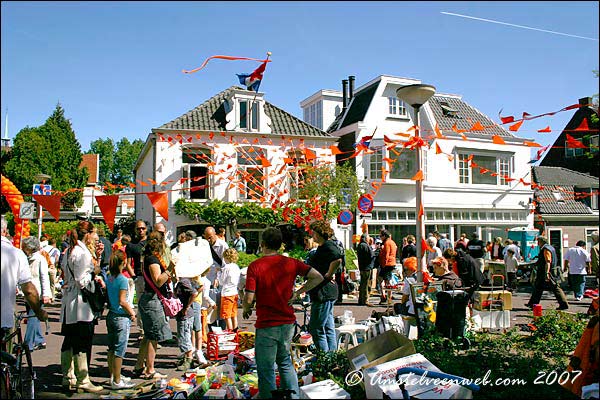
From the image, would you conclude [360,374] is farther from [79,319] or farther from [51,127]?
[51,127]

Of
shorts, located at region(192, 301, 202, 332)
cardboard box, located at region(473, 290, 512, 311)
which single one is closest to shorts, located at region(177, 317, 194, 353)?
shorts, located at region(192, 301, 202, 332)

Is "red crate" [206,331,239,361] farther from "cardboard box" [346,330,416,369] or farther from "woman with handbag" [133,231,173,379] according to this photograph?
"cardboard box" [346,330,416,369]

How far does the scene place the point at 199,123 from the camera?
19.8 m

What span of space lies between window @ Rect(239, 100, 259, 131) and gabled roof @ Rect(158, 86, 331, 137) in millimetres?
753

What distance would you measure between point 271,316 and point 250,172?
52.9 feet

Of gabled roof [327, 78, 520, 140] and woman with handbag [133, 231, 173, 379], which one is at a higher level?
gabled roof [327, 78, 520, 140]

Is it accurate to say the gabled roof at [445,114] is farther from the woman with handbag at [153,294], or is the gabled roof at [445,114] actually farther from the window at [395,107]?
the woman with handbag at [153,294]

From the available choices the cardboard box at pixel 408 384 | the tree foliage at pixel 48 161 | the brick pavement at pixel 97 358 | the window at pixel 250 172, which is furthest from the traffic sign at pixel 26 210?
the tree foliage at pixel 48 161

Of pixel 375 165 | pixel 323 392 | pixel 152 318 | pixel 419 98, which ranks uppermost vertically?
pixel 375 165

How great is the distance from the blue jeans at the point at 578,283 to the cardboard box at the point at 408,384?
10236mm

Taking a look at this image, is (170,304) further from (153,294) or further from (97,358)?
(97,358)

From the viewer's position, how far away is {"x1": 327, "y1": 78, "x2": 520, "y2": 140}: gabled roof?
2320cm

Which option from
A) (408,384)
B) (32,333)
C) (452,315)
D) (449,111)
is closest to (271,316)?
(408,384)

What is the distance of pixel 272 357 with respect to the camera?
433 centimetres
